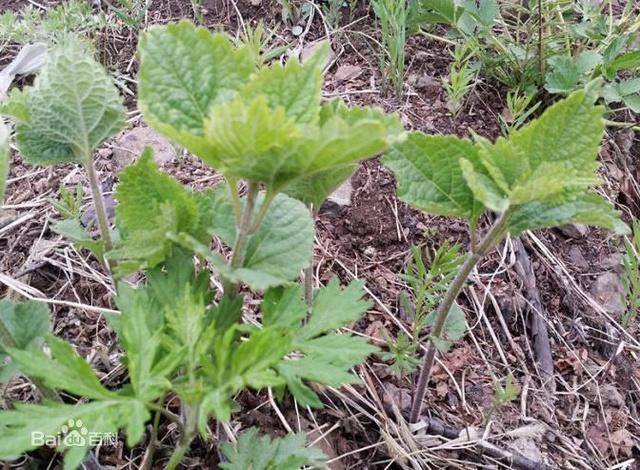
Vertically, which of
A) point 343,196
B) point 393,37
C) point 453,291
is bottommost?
point 343,196

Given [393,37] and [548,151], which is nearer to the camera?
[548,151]

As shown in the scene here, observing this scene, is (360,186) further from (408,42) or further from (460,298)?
(408,42)

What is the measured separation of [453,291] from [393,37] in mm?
1418

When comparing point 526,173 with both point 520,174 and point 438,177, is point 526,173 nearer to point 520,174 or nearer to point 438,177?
point 520,174

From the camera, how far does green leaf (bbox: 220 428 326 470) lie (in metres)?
1.27

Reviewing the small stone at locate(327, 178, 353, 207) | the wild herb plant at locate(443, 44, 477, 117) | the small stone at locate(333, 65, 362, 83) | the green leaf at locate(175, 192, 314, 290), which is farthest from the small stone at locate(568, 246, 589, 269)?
the green leaf at locate(175, 192, 314, 290)

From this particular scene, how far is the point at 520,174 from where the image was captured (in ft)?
3.69

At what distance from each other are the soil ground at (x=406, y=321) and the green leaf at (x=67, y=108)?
56cm

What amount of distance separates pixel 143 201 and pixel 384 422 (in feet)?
2.79

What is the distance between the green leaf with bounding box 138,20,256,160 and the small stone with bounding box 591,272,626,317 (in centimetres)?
160

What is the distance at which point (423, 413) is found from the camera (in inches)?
65.8

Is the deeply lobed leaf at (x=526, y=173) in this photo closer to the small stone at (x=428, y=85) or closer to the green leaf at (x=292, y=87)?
the green leaf at (x=292, y=87)

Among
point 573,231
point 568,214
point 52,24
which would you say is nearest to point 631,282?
point 573,231

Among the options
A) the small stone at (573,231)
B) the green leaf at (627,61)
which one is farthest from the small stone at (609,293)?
the green leaf at (627,61)
